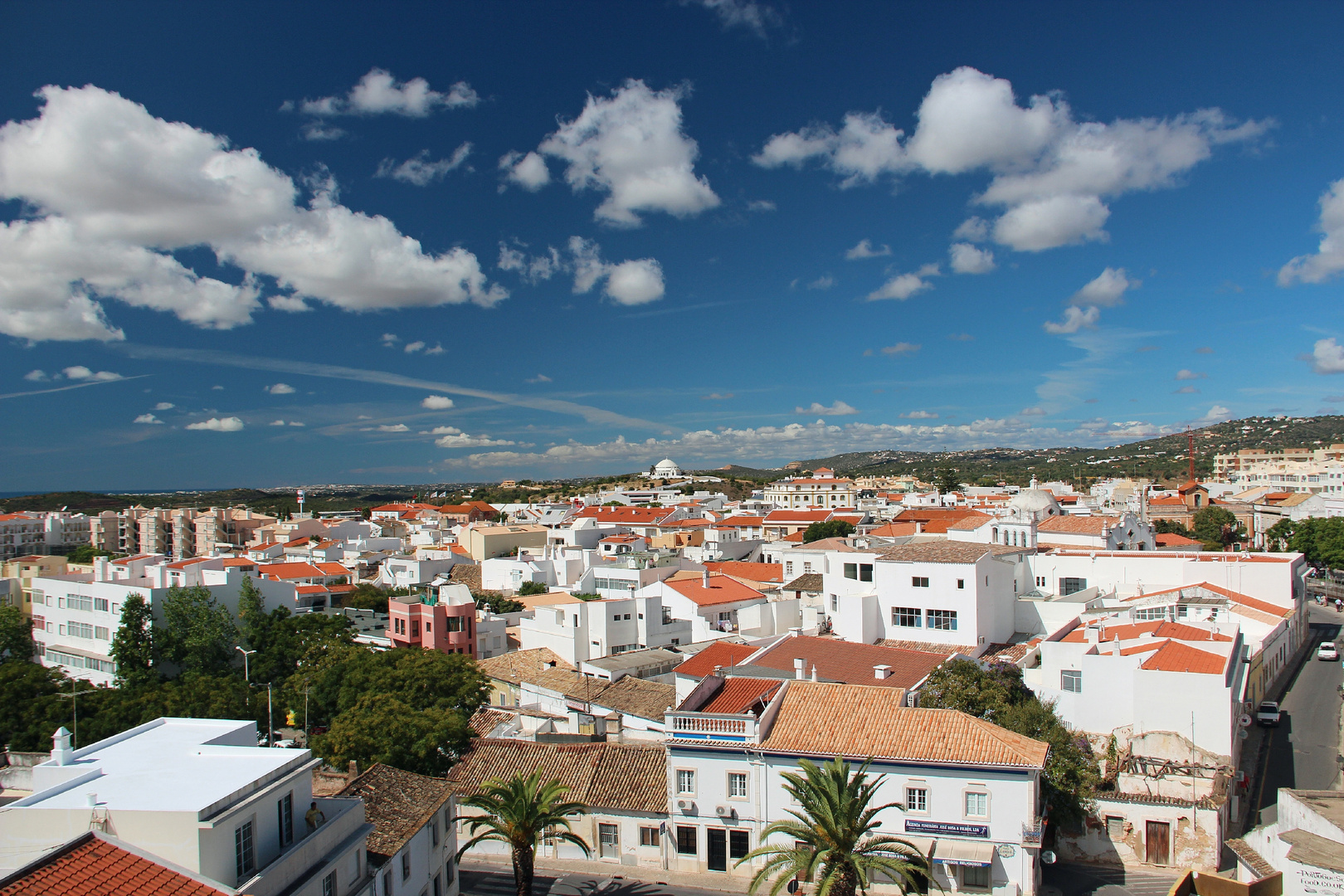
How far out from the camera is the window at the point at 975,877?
79.0 feet

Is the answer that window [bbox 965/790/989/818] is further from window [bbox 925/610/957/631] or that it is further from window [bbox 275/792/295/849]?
window [bbox 925/610/957/631]

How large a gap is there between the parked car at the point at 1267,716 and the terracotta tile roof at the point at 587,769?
27602mm

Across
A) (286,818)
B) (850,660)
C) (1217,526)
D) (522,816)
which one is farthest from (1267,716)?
(1217,526)

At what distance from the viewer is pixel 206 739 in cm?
1894

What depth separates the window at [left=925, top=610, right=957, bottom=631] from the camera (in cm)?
4494

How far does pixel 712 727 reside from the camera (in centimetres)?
2673

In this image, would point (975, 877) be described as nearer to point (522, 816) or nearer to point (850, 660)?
point (522, 816)

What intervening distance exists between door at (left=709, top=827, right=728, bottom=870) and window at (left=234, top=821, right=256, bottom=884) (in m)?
15.1

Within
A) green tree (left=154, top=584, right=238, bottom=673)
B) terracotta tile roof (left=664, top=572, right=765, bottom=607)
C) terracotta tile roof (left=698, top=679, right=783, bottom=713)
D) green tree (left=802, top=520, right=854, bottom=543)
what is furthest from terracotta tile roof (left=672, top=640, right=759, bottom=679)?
green tree (left=802, top=520, right=854, bottom=543)

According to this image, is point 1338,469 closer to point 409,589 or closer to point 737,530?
point 737,530

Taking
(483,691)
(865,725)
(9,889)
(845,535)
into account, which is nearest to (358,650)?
(483,691)

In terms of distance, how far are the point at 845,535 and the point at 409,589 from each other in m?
46.7

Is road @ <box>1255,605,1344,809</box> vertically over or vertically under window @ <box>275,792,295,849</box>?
under

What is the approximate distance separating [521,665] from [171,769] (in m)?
33.1
